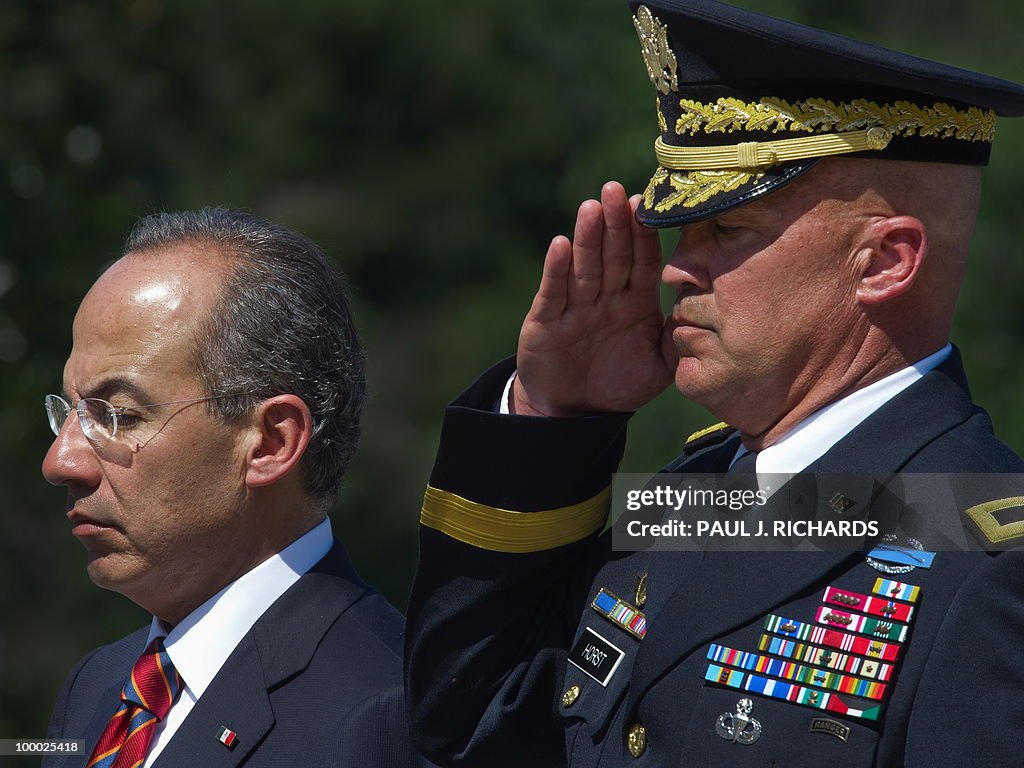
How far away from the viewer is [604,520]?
2.98 m

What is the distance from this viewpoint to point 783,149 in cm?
248

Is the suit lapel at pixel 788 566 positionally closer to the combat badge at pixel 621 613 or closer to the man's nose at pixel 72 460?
the combat badge at pixel 621 613

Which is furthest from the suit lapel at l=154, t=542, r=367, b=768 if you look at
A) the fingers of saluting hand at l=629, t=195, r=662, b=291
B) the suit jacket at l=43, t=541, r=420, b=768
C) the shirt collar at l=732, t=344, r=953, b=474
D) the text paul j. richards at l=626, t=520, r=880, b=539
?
the shirt collar at l=732, t=344, r=953, b=474

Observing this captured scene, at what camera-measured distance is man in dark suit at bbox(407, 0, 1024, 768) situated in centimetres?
232

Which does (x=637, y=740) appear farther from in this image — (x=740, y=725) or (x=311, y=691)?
(x=311, y=691)

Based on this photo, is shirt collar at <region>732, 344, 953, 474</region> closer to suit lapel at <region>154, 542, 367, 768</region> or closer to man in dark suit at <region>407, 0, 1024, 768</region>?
man in dark suit at <region>407, 0, 1024, 768</region>

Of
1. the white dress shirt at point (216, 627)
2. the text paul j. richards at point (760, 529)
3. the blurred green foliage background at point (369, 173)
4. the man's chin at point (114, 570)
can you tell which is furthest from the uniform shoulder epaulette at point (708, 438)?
the blurred green foliage background at point (369, 173)

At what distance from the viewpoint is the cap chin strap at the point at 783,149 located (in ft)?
8.00

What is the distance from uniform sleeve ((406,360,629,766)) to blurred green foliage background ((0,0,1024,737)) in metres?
4.05

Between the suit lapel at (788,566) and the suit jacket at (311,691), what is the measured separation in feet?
2.25

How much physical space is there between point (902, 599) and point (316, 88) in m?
10.3

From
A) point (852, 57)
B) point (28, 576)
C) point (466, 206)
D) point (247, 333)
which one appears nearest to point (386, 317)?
point (466, 206)

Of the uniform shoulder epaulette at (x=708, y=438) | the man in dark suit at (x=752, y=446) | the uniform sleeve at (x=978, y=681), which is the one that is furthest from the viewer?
the uniform shoulder epaulette at (x=708, y=438)

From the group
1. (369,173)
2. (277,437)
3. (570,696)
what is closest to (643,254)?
(570,696)
